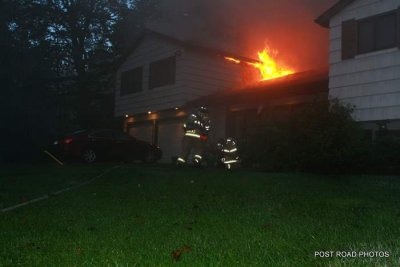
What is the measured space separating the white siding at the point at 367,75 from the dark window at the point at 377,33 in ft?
0.52

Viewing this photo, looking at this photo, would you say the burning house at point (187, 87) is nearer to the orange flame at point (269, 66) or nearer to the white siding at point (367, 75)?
the orange flame at point (269, 66)

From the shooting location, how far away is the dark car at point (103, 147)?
56.9 feet

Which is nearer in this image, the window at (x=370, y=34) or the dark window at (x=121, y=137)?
the window at (x=370, y=34)

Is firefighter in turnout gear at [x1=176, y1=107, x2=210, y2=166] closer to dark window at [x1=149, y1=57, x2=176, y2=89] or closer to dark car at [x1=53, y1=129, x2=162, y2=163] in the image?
dark car at [x1=53, y1=129, x2=162, y2=163]

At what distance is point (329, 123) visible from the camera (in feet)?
35.3

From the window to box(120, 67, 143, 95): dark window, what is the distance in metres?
11.7

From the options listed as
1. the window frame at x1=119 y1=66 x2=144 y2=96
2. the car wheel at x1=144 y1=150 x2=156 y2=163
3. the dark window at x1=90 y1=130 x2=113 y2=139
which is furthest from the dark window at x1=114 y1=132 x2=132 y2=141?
the window frame at x1=119 y1=66 x2=144 y2=96

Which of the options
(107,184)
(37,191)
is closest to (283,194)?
(107,184)

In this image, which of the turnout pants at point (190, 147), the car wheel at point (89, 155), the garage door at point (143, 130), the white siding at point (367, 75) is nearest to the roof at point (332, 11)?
the white siding at point (367, 75)

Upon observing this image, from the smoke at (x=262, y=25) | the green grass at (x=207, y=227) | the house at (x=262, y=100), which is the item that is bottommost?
the green grass at (x=207, y=227)

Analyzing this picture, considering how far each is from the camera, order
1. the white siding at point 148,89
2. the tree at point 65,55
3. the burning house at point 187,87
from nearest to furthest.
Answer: the burning house at point 187,87 → the white siding at point 148,89 → the tree at point 65,55

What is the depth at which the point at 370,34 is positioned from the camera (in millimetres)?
12695

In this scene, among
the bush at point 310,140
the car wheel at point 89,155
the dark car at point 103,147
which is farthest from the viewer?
the car wheel at point 89,155

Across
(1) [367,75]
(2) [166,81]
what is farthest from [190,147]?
(2) [166,81]
